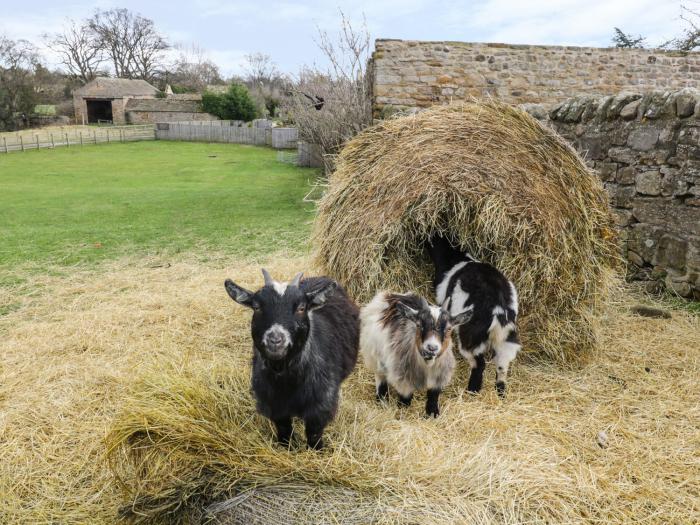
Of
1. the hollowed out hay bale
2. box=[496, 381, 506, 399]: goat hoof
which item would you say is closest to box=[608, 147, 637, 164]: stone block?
the hollowed out hay bale

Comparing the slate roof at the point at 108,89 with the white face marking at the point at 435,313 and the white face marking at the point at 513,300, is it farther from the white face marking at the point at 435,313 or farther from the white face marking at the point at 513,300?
the white face marking at the point at 435,313

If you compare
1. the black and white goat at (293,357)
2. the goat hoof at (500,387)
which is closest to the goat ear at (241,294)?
the black and white goat at (293,357)

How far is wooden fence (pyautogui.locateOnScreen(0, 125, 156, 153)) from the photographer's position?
33831mm

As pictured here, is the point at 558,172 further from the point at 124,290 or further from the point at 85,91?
the point at 85,91

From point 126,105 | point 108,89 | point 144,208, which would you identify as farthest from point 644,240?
point 108,89

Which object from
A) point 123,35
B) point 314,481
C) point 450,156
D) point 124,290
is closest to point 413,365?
point 314,481

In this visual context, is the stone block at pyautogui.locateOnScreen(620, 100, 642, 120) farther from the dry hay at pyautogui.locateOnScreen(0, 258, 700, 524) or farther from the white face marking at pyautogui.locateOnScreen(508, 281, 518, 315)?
the white face marking at pyautogui.locateOnScreen(508, 281, 518, 315)

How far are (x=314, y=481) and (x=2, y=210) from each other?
15.2 m

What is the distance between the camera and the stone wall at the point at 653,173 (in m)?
6.79

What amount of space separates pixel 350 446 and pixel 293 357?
0.82 meters

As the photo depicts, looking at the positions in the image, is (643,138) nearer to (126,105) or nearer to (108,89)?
(126,105)

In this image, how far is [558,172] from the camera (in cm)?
533

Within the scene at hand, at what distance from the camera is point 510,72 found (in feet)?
42.7

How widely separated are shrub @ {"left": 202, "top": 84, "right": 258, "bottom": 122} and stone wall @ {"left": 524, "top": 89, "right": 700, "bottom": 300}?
42255mm
